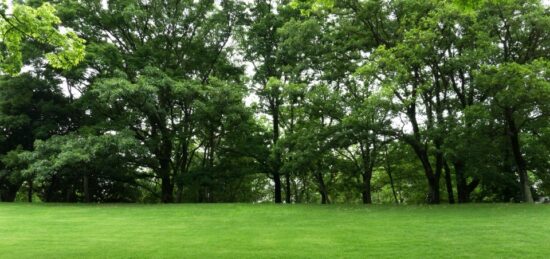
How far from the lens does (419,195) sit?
3409 cm

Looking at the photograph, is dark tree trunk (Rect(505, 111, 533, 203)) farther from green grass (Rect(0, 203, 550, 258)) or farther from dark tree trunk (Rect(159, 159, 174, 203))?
dark tree trunk (Rect(159, 159, 174, 203))

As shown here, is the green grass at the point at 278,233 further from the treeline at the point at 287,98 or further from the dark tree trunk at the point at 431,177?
the dark tree trunk at the point at 431,177

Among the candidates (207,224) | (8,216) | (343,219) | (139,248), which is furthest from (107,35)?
(139,248)

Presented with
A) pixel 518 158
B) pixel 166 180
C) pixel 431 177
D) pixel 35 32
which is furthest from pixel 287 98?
pixel 35 32

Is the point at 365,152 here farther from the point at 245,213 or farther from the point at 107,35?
the point at 107,35

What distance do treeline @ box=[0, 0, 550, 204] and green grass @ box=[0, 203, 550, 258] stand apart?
426cm

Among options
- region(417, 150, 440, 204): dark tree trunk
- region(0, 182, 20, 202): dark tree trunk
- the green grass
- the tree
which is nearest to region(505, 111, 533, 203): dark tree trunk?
region(417, 150, 440, 204): dark tree trunk

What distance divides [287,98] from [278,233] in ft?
45.1

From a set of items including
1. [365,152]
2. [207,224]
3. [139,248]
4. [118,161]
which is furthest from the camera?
[365,152]

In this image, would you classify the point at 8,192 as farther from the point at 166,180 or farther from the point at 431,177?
the point at 431,177

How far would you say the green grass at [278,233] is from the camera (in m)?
9.30

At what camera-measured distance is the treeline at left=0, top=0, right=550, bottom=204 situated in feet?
64.6

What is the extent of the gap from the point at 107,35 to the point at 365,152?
17.2m

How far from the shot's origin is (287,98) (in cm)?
2545
